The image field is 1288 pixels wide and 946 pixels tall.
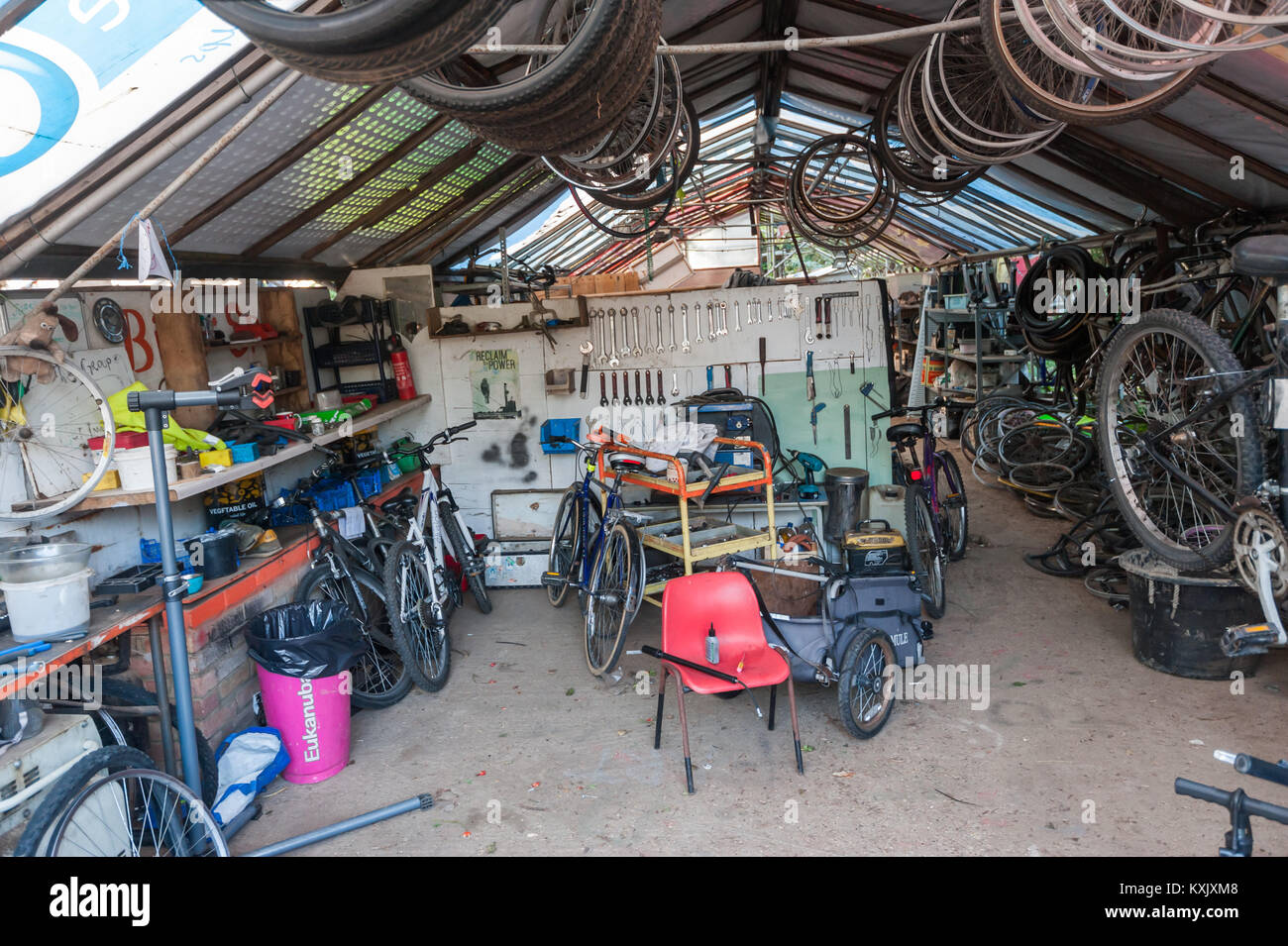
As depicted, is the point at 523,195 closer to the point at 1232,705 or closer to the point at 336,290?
the point at 336,290

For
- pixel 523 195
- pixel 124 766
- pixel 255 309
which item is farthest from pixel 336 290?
pixel 124 766

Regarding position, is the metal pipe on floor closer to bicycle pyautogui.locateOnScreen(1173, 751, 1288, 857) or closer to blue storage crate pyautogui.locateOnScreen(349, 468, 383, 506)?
blue storage crate pyautogui.locateOnScreen(349, 468, 383, 506)

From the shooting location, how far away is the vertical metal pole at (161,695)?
3.25 metres

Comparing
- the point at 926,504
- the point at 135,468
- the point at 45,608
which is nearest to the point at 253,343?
the point at 135,468

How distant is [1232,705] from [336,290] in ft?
19.0

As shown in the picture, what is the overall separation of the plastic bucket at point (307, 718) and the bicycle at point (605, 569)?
133 centimetres

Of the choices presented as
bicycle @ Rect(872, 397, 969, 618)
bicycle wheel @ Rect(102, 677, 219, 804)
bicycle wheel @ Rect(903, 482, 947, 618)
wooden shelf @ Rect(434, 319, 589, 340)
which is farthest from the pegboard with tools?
bicycle wheel @ Rect(102, 677, 219, 804)

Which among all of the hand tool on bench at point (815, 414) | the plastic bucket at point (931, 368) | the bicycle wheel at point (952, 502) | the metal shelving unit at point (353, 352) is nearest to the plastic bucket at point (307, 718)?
the metal shelving unit at point (353, 352)

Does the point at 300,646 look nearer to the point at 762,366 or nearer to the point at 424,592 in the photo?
the point at 424,592

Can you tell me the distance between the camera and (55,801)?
7.38ft

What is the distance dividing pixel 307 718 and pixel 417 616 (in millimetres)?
934

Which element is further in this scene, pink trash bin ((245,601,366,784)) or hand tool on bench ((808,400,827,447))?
hand tool on bench ((808,400,827,447))

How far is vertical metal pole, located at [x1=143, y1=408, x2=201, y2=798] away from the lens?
9.30 ft

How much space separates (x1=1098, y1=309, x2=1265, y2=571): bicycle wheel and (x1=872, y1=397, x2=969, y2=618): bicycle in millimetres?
993
